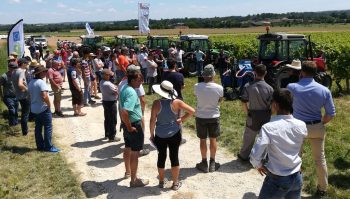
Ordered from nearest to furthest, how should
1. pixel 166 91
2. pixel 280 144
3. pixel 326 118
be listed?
Result: pixel 280 144, pixel 326 118, pixel 166 91

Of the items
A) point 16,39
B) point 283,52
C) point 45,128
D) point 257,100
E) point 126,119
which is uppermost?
point 16,39

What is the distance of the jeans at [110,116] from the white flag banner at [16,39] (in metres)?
4.32

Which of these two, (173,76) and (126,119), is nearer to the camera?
(126,119)

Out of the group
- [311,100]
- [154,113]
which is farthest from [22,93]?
[311,100]

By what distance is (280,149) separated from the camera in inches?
147

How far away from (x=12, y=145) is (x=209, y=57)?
12070 mm

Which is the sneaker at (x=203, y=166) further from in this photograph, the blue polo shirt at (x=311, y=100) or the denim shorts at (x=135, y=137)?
the blue polo shirt at (x=311, y=100)

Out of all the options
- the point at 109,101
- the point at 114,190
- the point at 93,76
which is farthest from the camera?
the point at 93,76

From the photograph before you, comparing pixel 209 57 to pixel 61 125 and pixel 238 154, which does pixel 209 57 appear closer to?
pixel 61 125

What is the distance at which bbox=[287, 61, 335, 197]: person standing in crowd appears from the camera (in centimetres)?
505

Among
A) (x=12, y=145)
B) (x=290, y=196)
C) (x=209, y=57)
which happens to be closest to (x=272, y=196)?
(x=290, y=196)

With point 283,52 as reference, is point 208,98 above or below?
below

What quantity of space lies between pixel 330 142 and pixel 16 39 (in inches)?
337

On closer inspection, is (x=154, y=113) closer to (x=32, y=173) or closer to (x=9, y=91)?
(x=32, y=173)
